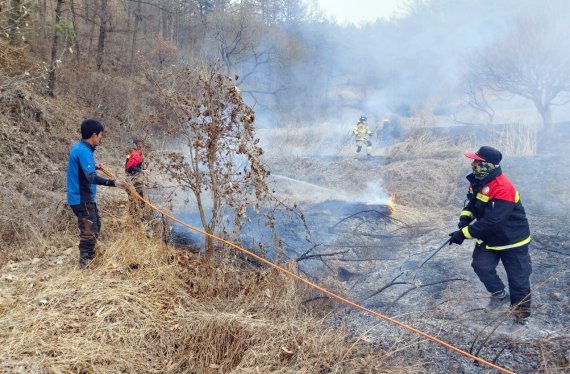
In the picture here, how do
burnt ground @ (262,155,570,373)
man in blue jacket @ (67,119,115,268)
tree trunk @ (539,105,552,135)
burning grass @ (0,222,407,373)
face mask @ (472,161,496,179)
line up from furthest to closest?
tree trunk @ (539,105,552,135)
man in blue jacket @ (67,119,115,268)
face mask @ (472,161,496,179)
burnt ground @ (262,155,570,373)
burning grass @ (0,222,407,373)

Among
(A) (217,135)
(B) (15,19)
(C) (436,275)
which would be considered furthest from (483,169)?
(B) (15,19)

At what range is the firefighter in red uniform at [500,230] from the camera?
420cm

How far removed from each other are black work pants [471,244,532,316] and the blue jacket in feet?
12.9

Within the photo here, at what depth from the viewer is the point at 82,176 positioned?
15.0ft

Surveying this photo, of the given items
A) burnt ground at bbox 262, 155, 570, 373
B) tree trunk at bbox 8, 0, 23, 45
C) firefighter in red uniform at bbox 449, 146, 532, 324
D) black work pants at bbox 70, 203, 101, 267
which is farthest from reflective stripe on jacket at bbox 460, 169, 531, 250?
tree trunk at bbox 8, 0, 23, 45

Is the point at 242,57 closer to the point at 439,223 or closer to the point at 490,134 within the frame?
the point at 490,134

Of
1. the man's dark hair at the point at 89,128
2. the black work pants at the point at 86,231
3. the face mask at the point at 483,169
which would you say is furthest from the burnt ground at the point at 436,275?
the man's dark hair at the point at 89,128

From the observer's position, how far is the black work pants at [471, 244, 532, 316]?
Answer: 4.21 meters

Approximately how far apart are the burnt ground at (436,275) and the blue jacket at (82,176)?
253 cm

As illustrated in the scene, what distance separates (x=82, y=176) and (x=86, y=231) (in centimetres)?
58

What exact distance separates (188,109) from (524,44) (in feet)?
45.2

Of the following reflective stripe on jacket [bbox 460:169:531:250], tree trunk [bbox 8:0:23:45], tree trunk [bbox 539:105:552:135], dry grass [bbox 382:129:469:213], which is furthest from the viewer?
tree trunk [bbox 539:105:552:135]

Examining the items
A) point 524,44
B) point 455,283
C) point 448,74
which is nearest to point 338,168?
point 524,44

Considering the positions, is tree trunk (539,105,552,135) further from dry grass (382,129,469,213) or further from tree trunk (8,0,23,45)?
tree trunk (8,0,23,45)
